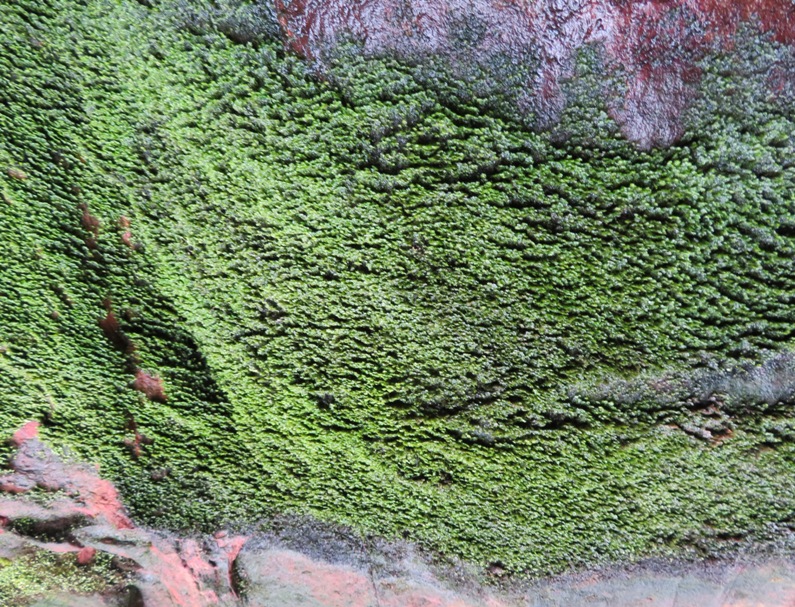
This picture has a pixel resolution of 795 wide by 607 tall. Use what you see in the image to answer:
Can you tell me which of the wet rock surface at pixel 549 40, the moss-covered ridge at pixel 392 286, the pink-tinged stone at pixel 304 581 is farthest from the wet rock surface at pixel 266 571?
the wet rock surface at pixel 549 40

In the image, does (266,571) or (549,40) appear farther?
(266,571)

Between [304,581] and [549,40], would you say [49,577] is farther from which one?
[549,40]

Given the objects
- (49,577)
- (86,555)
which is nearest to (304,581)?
(86,555)

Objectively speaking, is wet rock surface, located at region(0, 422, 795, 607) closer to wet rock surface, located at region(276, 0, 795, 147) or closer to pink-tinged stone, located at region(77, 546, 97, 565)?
pink-tinged stone, located at region(77, 546, 97, 565)

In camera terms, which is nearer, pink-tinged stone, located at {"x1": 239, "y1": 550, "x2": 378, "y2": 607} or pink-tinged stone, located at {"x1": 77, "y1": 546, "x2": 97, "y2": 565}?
pink-tinged stone, located at {"x1": 239, "y1": 550, "x2": 378, "y2": 607}

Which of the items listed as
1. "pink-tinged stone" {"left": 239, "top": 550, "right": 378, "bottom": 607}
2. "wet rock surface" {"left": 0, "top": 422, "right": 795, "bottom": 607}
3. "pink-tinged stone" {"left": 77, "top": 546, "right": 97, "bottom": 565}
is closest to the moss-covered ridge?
"wet rock surface" {"left": 0, "top": 422, "right": 795, "bottom": 607}

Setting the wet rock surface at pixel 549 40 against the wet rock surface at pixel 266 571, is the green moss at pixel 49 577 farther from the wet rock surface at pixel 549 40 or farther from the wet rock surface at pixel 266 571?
the wet rock surface at pixel 549 40

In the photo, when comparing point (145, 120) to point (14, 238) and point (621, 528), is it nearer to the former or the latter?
point (14, 238)
